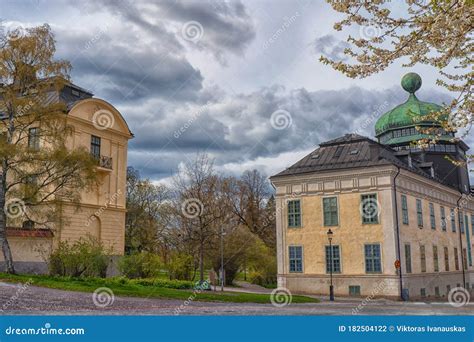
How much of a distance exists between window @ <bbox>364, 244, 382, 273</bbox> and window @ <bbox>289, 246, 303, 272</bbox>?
468 cm

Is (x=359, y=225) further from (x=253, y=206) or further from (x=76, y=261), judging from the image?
(x=253, y=206)

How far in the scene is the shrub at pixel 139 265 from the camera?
105 feet

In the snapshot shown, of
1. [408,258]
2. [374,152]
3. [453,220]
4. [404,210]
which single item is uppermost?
[374,152]

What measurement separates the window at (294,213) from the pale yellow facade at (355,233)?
0.27m

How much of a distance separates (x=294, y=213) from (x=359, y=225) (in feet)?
15.9

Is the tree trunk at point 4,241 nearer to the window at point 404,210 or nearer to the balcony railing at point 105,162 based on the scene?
the balcony railing at point 105,162

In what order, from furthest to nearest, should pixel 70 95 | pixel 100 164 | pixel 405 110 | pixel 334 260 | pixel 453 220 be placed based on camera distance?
pixel 405 110 < pixel 453 220 < pixel 100 164 < pixel 70 95 < pixel 334 260

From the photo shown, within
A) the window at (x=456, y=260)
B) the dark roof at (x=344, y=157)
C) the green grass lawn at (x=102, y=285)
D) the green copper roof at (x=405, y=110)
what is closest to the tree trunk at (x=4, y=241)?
the green grass lawn at (x=102, y=285)

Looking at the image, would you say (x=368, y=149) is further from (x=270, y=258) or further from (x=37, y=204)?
(x=37, y=204)

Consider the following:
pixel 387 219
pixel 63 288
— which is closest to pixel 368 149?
pixel 387 219

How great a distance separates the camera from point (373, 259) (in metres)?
33.9

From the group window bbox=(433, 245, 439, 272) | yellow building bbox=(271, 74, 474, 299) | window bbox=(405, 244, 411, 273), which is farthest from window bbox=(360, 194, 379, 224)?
window bbox=(433, 245, 439, 272)

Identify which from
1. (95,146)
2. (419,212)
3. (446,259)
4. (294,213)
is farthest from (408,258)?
(95,146)

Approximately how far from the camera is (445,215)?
44250mm
